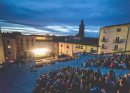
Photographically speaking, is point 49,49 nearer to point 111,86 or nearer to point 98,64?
point 98,64

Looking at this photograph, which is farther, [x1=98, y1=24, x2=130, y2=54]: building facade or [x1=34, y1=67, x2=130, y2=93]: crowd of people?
[x1=98, y1=24, x2=130, y2=54]: building facade

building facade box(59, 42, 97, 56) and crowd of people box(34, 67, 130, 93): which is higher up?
building facade box(59, 42, 97, 56)

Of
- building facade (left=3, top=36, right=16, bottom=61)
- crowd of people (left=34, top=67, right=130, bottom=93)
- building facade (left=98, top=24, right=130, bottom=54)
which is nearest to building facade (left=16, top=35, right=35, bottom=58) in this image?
building facade (left=3, top=36, right=16, bottom=61)

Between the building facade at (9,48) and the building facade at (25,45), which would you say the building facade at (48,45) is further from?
the building facade at (9,48)

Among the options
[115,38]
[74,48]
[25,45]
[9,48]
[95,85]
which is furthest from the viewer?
[25,45]

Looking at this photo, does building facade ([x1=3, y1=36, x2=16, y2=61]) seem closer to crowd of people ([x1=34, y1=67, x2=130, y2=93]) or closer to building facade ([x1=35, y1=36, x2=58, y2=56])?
building facade ([x1=35, y1=36, x2=58, y2=56])

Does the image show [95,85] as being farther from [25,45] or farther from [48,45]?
[48,45]

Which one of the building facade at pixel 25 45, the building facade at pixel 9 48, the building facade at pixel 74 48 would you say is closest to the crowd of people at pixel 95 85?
the building facade at pixel 74 48

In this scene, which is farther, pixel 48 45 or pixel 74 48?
pixel 48 45

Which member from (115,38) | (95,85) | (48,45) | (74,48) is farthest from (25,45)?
(95,85)

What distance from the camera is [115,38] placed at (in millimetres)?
16656

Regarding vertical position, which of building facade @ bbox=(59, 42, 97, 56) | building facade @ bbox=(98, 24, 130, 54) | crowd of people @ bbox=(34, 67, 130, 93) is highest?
building facade @ bbox=(98, 24, 130, 54)

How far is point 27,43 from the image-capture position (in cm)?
2661

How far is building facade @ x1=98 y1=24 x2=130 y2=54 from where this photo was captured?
15.1 meters
